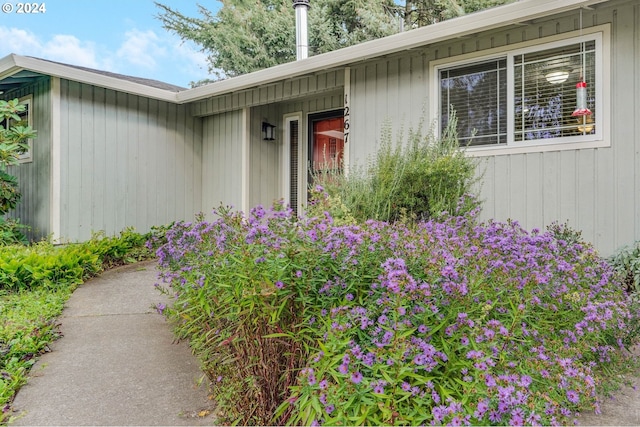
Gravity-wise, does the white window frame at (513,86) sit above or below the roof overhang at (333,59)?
below

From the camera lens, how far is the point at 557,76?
13.8ft

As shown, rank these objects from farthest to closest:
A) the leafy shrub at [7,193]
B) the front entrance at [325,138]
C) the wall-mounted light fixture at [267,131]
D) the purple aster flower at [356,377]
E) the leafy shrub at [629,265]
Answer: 1. the wall-mounted light fixture at [267,131]
2. the front entrance at [325,138]
3. the leafy shrub at [7,193]
4. the leafy shrub at [629,265]
5. the purple aster flower at [356,377]

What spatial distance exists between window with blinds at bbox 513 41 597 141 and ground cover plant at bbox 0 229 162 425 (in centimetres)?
387

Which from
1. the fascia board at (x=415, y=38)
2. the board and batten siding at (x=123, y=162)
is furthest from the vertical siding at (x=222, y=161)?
the fascia board at (x=415, y=38)

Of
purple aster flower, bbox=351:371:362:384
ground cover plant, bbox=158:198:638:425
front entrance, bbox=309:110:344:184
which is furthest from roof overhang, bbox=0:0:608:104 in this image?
purple aster flower, bbox=351:371:362:384

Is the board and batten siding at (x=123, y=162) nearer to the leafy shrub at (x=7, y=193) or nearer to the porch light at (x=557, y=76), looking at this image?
the leafy shrub at (x=7, y=193)

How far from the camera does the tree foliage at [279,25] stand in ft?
Answer: 43.4

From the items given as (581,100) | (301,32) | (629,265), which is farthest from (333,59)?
(629,265)

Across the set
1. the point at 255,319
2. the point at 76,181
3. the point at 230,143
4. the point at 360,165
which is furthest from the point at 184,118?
the point at 255,319

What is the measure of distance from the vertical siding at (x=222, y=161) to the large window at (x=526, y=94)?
359 cm

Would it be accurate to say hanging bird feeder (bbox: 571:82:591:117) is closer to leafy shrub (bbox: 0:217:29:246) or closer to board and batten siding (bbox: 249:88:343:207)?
board and batten siding (bbox: 249:88:343:207)

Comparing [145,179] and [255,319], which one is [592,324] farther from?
[145,179]

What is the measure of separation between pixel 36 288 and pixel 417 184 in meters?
3.79

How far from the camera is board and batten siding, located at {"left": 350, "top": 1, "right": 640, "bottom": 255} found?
381 centimetres
